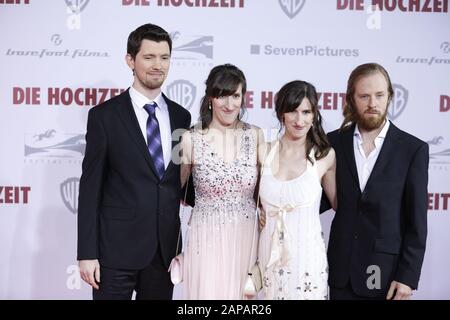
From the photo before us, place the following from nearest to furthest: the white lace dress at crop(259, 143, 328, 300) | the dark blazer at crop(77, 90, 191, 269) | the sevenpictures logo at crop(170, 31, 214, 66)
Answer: the white lace dress at crop(259, 143, 328, 300)
the dark blazer at crop(77, 90, 191, 269)
the sevenpictures logo at crop(170, 31, 214, 66)

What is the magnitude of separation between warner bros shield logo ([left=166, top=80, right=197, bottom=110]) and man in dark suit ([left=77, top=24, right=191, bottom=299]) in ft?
2.52

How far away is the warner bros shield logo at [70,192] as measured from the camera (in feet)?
11.3

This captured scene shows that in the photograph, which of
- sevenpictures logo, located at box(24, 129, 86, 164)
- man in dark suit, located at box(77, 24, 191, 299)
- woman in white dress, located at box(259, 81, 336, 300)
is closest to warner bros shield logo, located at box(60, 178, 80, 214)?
sevenpictures logo, located at box(24, 129, 86, 164)

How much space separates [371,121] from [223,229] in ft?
2.66

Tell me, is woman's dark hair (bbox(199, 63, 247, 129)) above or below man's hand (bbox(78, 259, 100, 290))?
above

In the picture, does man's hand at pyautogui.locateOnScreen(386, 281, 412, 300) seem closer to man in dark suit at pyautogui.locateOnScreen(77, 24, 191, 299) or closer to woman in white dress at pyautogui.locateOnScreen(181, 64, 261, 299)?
woman in white dress at pyautogui.locateOnScreen(181, 64, 261, 299)

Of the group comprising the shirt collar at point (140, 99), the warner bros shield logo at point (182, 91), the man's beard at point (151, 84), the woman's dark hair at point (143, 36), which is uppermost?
the woman's dark hair at point (143, 36)

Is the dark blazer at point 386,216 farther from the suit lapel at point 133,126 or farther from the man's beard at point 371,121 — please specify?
the suit lapel at point 133,126

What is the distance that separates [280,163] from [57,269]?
5.69 feet

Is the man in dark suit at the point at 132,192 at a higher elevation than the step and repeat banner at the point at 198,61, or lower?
lower

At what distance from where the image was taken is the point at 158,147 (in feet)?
8.34

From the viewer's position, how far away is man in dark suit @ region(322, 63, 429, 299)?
2443 mm

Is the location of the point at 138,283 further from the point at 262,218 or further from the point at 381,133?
the point at 381,133

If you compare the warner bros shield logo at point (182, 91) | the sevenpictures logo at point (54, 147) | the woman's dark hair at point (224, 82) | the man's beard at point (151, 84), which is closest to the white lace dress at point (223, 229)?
the woman's dark hair at point (224, 82)
